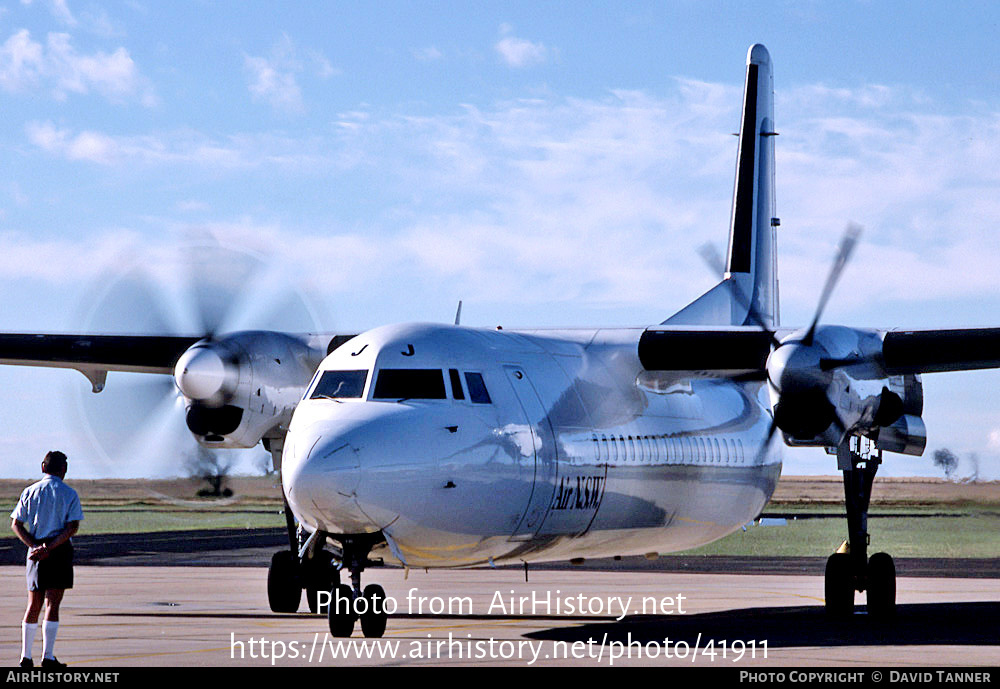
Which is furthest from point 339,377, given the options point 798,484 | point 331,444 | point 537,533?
point 798,484

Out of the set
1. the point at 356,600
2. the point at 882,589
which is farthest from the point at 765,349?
the point at 356,600

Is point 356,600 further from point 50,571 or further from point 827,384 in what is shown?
point 827,384

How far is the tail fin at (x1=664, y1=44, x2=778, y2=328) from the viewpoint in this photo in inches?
1008

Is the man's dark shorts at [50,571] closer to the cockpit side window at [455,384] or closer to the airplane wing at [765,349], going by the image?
the cockpit side window at [455,384]

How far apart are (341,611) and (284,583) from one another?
509 cm

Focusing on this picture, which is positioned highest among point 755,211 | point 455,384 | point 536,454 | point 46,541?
point 755,211

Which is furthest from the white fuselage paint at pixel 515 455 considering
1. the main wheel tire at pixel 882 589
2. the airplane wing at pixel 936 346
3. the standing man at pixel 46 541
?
the airplane wing at pixel 936 346

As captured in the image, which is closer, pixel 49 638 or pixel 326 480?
pixel 49 638

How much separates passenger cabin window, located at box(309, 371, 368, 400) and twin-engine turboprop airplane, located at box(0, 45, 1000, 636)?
2 centimetres

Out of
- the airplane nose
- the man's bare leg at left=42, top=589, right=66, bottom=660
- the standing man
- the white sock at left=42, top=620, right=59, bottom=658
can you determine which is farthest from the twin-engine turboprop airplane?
the white sock at left=42, top=620, right=59, bottom=658

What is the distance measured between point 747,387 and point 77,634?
11.2 metres

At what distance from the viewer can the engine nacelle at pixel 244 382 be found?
18250 millimetres

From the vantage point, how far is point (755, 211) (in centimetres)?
2641

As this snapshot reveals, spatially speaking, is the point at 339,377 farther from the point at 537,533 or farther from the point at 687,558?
the point at 687,558
